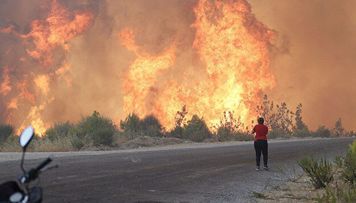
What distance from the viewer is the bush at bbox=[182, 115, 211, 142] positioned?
36656 millimetres

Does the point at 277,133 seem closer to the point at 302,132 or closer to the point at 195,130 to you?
the point at 302,132

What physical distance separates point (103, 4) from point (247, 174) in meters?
35.0

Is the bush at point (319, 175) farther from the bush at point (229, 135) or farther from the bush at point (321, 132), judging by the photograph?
the bush at point (321, 132)

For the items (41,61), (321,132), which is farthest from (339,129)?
(41,61)

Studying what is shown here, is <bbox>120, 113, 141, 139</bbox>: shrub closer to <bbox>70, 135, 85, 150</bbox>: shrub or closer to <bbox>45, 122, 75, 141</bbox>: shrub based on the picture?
<bbox>45, 122, 75, 141</bbox>: shrub

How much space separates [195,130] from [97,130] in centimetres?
1135

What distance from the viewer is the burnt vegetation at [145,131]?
26969 millimetres

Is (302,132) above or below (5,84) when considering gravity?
below

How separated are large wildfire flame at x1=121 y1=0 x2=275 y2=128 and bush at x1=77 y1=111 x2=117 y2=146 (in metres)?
10.7

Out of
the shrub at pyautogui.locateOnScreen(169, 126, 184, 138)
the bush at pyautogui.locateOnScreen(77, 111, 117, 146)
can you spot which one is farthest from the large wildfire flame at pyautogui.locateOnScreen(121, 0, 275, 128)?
the bush at pyautogui.locateOnScreen(77, 111, 117, 146)

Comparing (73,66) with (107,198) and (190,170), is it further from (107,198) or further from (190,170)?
(107,198)

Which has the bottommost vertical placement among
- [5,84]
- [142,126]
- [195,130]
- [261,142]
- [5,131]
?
[261,142]

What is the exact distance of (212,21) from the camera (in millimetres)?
43781

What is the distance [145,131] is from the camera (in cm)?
3509
